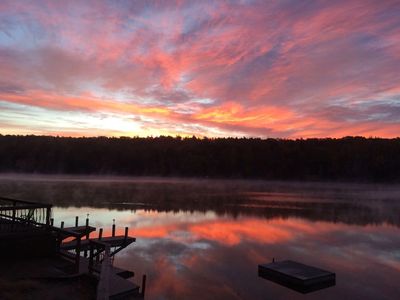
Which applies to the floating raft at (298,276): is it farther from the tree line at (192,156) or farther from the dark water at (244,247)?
the tree line at (192,156)

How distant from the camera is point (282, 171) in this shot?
142m

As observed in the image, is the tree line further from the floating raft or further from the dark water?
the floating raft

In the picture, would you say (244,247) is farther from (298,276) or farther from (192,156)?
(192,156)

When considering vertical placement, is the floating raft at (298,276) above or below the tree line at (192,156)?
below

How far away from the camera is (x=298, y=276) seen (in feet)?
55.5

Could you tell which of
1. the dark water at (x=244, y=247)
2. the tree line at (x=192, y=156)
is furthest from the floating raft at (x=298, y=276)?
the tree line at (x=192, y=156)

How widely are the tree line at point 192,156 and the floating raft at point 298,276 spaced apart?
121 metres

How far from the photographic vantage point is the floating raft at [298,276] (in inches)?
653

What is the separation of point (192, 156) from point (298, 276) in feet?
450

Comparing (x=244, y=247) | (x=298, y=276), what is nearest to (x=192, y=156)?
(x=244, y=247)

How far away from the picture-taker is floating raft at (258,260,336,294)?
16578 millimetres

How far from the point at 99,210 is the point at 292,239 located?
20128mm

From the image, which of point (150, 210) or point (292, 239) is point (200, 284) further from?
Result: point (150, 210)

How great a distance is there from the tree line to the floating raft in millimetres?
121342
